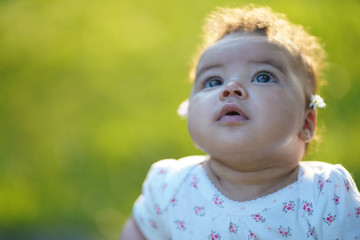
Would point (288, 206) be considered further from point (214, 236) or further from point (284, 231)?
point (214, 236)

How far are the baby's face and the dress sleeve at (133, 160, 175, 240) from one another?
261 millimetres

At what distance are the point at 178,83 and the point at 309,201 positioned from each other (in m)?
1.94

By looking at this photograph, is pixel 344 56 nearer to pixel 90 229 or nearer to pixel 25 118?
pixel 90 229

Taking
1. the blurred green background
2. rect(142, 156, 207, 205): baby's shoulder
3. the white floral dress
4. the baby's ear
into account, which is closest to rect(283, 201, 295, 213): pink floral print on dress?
the white floral dress

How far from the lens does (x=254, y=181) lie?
54.3 inches

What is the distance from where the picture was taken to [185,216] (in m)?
1.45

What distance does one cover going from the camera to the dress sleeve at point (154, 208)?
5.00 feet

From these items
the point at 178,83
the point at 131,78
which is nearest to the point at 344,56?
the point at 178,83

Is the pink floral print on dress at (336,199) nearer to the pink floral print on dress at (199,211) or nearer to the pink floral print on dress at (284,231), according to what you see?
the pink floral print on dress at (284,231)

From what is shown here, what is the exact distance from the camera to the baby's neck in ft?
4.50

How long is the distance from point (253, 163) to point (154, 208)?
0.41m

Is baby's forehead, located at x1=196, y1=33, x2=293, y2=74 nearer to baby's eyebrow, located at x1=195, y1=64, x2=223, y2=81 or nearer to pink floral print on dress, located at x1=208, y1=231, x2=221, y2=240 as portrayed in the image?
baby's eyebrow, located at x1=195, y1=64, x2=223, y2=81

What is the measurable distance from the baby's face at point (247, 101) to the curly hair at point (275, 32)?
0.05 meters

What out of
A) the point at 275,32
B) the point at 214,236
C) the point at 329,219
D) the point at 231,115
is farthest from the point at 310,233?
the point at 275,32
